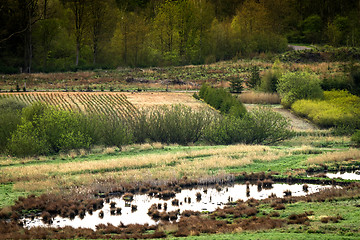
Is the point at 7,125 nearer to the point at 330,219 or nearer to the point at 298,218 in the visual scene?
the point at 298,218

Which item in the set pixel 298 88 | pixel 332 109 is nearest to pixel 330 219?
pixel 332 109

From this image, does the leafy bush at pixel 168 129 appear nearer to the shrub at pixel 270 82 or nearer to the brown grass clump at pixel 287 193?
the brown grass clump at pixel 287 193

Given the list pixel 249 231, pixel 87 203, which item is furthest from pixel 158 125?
pixel 249 231

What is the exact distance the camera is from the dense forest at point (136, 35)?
273ft

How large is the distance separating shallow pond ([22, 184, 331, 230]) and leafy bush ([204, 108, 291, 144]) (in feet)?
43.5

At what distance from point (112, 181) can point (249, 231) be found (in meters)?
12.2

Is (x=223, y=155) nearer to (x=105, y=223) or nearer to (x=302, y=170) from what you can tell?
(x=302, y=170)

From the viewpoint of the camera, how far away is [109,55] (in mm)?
94688

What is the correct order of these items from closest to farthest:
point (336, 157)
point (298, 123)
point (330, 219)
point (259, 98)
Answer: point (330, 219)
point (336, 157)
point (298, 123)
point (259, 98)

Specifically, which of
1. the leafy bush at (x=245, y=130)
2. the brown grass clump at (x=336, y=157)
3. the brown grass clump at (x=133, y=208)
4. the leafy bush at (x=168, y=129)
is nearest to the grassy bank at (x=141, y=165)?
the brown grass clump at (x=336, y=157)

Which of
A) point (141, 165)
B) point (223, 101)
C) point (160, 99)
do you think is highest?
point (223, 101)

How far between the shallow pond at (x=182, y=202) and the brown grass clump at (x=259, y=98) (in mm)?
34166

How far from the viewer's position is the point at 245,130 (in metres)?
41.6

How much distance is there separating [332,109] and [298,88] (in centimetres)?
876
